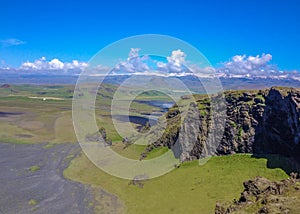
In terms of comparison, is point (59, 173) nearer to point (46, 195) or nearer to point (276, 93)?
point (46, 195)

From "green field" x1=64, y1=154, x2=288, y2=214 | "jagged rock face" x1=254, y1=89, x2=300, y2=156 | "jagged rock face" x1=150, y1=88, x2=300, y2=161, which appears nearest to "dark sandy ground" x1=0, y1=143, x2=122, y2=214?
"green field" x1=64, y1=154, x2=288, y2=214

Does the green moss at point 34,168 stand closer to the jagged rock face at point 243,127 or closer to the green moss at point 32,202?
the green moss at point 32,202

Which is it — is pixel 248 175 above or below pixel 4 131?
above

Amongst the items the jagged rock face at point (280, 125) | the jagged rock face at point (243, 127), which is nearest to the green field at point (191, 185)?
the jagged rock face at point (243, 127)

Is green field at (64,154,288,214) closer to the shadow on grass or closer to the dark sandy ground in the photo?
the shadow on grass

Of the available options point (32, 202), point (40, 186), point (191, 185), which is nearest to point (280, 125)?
point (191, 185)

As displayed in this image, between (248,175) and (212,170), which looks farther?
(212,170)

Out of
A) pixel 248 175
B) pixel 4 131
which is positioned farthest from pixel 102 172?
pixel 4 131

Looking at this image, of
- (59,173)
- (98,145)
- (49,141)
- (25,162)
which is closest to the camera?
(59,173)
